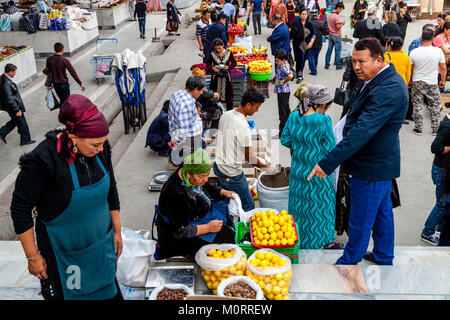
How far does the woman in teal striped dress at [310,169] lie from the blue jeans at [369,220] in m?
0.54

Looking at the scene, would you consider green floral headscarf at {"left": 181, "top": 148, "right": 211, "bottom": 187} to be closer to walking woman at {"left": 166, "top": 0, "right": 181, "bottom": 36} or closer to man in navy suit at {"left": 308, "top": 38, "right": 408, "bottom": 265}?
man in navy suit at {"left": 308, "top": 38, "right": 408, "bottom": 265}

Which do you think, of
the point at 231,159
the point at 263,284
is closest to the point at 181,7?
the point at 231,159

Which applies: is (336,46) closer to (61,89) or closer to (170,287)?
(61,89)

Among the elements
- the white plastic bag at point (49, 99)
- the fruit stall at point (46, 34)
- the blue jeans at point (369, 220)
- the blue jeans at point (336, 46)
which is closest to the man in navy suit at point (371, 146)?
A: the blue jeans at point (369, 220)

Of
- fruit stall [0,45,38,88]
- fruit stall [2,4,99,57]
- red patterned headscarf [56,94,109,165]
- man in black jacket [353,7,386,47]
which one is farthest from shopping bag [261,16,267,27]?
red patterned headscarf [56,94,109,165]

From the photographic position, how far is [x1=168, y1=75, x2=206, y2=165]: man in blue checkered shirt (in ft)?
19.2

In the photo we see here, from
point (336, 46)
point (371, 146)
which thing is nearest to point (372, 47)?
point (371, 146)

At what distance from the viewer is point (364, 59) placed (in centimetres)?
346

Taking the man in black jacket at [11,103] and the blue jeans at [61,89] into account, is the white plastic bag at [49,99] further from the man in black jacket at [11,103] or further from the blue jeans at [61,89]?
the man in black jacket at [11,103]

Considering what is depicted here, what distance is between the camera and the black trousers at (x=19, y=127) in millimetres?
8406

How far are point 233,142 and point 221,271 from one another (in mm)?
1602

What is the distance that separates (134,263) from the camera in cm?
A: 369

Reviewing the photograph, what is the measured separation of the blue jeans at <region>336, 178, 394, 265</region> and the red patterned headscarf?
86.9 inches
